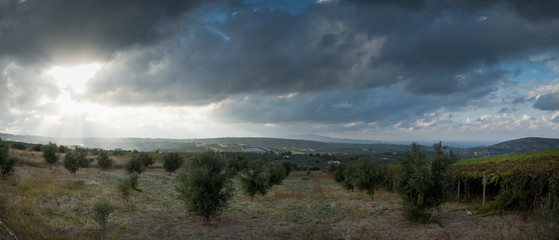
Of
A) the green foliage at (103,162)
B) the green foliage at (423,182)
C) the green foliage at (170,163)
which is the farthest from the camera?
the green foliage at (170,163)

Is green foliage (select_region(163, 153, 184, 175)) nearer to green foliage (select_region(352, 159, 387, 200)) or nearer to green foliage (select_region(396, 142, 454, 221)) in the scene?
green foliage (select_region(352, 159, 387, 200))

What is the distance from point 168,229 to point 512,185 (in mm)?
26373

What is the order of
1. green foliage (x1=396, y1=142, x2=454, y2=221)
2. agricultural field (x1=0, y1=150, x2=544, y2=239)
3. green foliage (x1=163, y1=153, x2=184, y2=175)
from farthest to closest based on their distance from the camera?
1. green foliage (x1=163, y1=153, x2=184, y2=175)
2. green foliage (x1=396, y1=142, x2=454, y2=221)
3. agricultural field (x1=0, y1=150, x2=544, y2=239)

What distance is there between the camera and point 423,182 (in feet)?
66.6

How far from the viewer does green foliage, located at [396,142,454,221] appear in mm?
20422

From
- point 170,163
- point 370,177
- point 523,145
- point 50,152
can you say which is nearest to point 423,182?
point 370,177

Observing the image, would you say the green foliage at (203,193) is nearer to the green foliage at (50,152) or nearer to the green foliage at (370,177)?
the green foliage at (370,177)

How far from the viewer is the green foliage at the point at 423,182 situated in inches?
804

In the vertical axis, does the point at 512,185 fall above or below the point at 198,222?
above

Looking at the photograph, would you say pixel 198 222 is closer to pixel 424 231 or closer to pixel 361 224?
pixel 361 224

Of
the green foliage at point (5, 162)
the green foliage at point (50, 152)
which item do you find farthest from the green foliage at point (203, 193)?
the green foliage at point (50, 152)

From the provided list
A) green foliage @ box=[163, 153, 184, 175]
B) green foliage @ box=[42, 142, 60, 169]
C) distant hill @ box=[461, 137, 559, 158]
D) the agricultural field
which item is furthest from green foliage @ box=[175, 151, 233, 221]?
→ distant hill @ box=[461, 137, 559, 158]

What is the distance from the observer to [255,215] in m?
25.9

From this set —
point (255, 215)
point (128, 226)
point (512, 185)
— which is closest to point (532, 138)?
point (512, 185)
